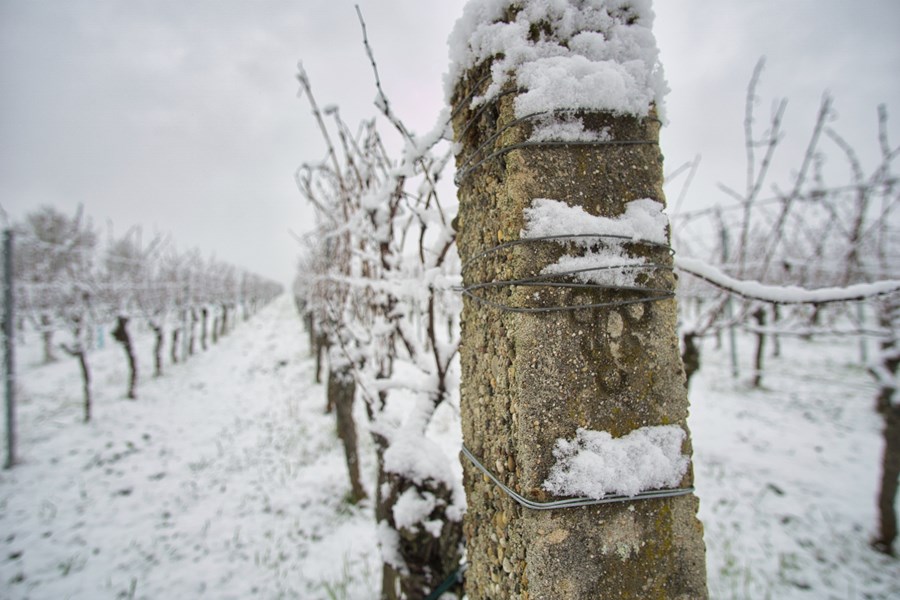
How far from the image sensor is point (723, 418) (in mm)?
7555

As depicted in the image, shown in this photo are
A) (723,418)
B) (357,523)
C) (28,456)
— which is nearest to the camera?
(357,523)

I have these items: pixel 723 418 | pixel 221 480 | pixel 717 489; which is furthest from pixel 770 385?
pixel 221 480

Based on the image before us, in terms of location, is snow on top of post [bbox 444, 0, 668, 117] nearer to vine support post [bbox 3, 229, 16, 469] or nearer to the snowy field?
the snowy field

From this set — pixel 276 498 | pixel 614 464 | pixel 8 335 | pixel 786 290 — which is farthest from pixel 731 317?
pixel 8 335

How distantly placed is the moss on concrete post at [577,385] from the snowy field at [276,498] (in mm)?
3609

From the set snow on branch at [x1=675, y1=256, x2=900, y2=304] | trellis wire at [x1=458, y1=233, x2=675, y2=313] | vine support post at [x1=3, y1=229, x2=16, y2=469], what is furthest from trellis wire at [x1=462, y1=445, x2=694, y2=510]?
vine support post at [x1=3, y1=229, x2=16, y2=469]

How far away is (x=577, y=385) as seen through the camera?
2.59 ft

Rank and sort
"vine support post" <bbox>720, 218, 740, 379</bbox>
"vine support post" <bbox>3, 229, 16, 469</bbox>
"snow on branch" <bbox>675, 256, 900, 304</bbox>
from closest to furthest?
"snow on branch" <bbox>675, 256, 900, 304</bbox>
"vine support post" <bbox>3, 229, 16, 469</bbox>
"vine support post" <bbox>720, 218, 740, 379</bbox>

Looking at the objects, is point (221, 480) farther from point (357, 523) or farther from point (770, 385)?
point (770, 385)

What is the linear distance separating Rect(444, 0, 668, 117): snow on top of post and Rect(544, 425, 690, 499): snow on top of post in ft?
2.45

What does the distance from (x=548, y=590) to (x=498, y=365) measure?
48cm

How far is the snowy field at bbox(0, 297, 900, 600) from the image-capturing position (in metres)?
3.64

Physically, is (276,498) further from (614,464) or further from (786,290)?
(786,290)

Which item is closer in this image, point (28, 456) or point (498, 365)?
point (498, 365)
